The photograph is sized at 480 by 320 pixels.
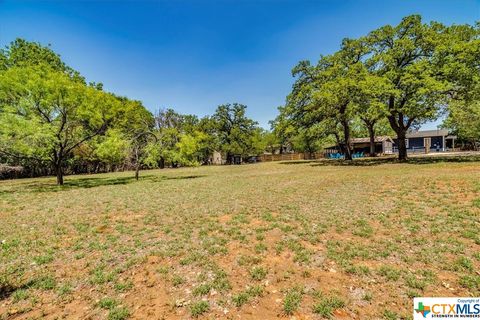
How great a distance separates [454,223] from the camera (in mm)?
6207

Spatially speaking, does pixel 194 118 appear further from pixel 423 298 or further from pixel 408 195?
pixel 423 298

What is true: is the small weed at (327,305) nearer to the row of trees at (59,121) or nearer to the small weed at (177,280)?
the small weed at (177,280)

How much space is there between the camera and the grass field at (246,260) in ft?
11.6

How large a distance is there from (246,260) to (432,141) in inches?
2782

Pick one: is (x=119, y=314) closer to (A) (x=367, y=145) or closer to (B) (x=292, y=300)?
(B) (x=292, y=300)

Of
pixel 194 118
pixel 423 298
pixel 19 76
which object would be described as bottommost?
pixel 423 298

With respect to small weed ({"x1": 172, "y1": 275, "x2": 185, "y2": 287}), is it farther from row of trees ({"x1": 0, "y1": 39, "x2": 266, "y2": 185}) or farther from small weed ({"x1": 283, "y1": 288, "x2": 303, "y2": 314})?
row of trees ({"x1": 0, "y1": 39, "x2": 266, "y2": 185})

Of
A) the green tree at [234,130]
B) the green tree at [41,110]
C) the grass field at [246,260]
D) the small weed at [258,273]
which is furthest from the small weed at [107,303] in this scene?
the green tree at [234,130]

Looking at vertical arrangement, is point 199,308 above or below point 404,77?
below

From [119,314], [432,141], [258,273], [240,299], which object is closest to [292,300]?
[240,299]

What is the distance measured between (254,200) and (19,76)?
56.5 ft

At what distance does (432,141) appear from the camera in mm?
58062

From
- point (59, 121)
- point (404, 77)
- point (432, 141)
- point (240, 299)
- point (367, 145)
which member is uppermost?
point (404, 77)

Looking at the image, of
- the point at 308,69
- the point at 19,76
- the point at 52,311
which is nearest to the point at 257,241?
the point at 52,311
